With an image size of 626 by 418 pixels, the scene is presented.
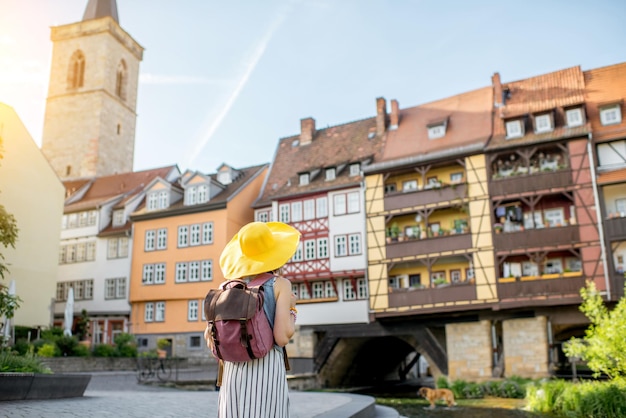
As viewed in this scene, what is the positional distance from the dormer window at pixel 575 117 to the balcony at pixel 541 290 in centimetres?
657

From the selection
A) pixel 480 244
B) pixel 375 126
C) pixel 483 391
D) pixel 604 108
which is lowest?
pixel 483 391

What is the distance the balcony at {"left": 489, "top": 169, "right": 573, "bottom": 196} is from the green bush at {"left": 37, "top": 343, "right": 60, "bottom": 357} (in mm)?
18315

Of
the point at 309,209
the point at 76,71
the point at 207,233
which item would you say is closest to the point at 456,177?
the point at 309,209

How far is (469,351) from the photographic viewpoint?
24.9 m

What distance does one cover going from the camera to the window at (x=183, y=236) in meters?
34.2

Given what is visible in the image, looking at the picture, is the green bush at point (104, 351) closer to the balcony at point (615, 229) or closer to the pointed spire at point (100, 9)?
the balcony at point (615, 229)

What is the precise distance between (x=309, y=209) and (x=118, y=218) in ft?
45.3

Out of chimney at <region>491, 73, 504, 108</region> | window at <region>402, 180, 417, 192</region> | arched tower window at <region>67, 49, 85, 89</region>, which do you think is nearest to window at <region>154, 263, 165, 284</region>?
window at <region>402, 180, 417, 192</region>

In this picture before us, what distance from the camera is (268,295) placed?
317cm

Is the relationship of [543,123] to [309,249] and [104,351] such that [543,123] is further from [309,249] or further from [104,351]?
[104,351]

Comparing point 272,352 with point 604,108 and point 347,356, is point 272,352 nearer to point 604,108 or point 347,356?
point 604,108

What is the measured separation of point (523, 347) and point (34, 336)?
70.7 ft

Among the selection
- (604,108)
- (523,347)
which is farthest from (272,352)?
(604,108)

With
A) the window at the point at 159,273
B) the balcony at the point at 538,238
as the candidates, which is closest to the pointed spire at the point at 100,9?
the window at the point at 159,273
